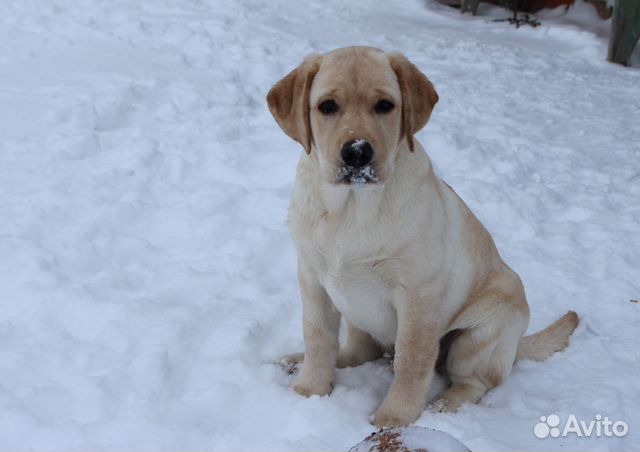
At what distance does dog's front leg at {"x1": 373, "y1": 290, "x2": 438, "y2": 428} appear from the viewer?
120 inches

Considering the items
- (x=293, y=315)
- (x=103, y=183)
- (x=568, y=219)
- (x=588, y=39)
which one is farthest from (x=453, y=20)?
(x=293, y=315)

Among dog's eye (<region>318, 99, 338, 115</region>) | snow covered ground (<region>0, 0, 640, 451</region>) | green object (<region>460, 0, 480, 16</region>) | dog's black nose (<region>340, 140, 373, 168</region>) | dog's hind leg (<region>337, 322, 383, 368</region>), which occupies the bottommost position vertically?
dog's hind leg (<region>337, 322, 383, 368</region>)

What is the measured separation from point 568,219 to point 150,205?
283 centimetres

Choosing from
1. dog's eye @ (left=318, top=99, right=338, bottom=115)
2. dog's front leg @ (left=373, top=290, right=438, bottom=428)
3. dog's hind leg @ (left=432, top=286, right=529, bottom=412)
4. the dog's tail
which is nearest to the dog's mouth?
dog's eye @ (left=318, top=99, right=338, bottom=115)

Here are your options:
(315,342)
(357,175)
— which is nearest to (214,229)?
(315,342)

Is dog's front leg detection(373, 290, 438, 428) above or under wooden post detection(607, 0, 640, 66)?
under

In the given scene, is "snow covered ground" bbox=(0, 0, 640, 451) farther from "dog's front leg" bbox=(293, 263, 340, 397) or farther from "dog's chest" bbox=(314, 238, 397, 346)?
"dog's chest" bbox=(314, 238, 397, 346)

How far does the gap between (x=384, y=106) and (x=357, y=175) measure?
33 centimetres

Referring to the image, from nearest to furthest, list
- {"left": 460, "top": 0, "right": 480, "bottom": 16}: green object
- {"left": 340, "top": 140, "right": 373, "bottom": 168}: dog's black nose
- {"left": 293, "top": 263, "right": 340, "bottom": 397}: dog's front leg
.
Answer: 1. {"left": 340, "top": 140, "right": 373, "bottom": 168}: dog's black nose
2. {"left": 293, "top": 263, "right": 340, "bottom": 397}: dog's front leg
3. {"left": 460, "top": 0, "right": 480, "bottom": 16}: green object

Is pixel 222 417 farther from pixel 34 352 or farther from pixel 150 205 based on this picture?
pixel 150 205

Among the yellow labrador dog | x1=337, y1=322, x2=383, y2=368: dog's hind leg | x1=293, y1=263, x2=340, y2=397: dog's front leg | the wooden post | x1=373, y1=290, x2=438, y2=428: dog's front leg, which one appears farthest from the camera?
the wooden post

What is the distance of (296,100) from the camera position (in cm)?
304

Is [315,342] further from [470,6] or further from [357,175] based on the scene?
[470,6]

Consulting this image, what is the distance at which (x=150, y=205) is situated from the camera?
15.8ft
